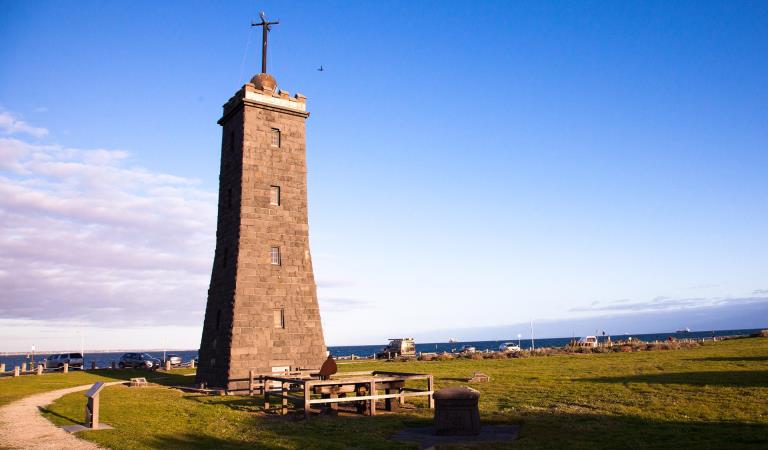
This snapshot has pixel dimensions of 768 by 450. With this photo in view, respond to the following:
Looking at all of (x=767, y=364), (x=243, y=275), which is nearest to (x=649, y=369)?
(x=767, y=364)

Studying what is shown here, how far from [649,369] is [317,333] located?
63.1 ft

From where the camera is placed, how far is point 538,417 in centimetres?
1864

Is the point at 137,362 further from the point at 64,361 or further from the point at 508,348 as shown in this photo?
the point at 508,348

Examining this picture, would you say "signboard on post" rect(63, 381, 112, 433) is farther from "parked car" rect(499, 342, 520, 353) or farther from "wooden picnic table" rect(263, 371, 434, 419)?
"parked car" rect(499, 342, 520, 353)

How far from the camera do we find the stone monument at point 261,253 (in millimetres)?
31359

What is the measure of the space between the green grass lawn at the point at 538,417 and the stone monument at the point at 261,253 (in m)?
3.81

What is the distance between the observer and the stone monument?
103 ft

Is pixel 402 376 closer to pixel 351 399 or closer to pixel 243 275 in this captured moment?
pixel 351 399

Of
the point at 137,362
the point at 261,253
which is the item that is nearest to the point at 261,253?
Result: the point at 261,253

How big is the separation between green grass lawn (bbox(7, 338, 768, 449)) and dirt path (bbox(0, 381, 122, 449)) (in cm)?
59

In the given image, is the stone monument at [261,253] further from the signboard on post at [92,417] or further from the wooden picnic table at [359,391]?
the signboard on post at [92,417]

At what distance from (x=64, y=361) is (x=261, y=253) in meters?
36.0

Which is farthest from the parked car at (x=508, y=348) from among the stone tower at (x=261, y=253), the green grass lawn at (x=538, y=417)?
the stone tower at (x=261, y=253)

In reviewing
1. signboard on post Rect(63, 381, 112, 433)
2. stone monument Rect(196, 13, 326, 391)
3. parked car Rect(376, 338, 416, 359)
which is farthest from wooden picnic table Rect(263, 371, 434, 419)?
parked car Rect(376, 338, 416, 359)
